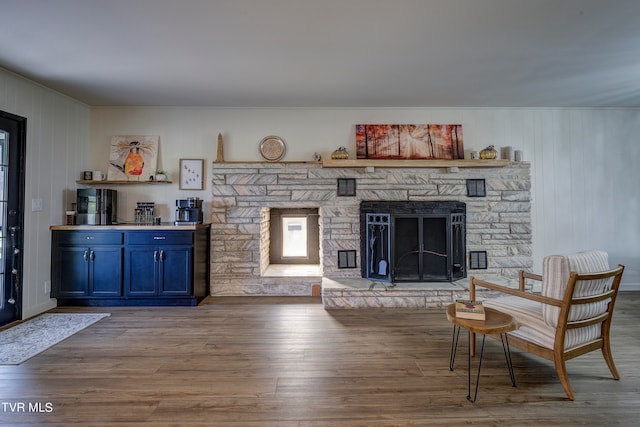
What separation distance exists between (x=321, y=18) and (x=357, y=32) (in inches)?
13.2

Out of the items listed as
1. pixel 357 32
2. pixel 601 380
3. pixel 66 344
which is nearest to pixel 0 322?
pixel 66 344

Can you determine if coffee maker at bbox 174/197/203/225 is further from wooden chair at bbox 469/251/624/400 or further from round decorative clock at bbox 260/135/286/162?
wooden chair at bbox 469/251/624/400

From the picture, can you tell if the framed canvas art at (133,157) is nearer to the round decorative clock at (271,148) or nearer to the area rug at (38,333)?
the round decorative clock at (271,148)

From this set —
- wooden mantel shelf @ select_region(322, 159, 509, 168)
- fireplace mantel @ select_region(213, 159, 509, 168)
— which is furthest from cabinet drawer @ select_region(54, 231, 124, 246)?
wooden mantel shelf @ select_region(322, 159, 509, 168)

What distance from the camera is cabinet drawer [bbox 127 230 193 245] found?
3.48m

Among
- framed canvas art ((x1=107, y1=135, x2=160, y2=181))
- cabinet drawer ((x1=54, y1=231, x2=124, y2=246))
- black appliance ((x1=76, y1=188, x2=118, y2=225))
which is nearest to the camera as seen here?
cabinet drawer ((x1=54, y1=231, x2=124, y2=246))

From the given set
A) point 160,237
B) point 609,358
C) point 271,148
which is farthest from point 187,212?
point 609,358

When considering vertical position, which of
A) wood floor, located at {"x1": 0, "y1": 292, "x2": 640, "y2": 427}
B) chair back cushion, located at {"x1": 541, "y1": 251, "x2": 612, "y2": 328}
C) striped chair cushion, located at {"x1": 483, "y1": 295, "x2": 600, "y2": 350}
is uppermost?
chair back cushion, located at {"x1": 541, "y1": 251, "x2": 612, "y2": 328}

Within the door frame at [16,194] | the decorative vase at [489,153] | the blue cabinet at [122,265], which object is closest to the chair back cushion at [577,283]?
the decorative vase at [489,153]

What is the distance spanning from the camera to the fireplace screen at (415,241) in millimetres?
3715

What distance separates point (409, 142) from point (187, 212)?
3137mm

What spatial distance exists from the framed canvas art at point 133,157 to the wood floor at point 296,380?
201cm

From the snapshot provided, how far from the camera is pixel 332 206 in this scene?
4035 mm

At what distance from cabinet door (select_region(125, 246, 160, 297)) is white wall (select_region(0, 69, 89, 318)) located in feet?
3.04
